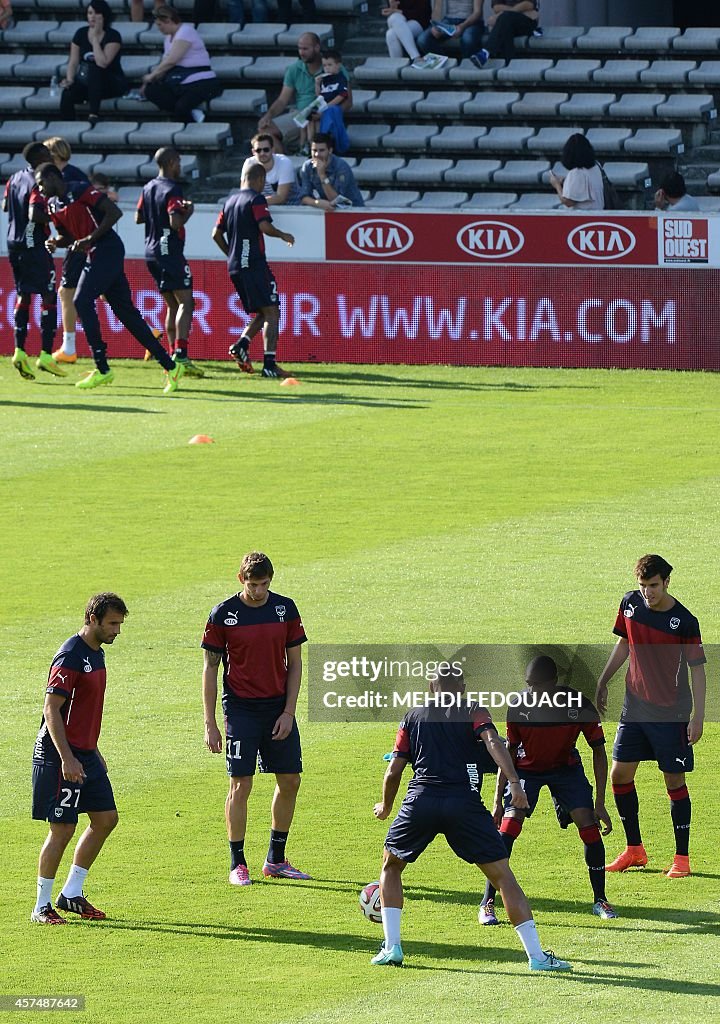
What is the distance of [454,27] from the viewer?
103 feet

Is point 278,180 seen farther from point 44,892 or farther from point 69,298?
point 44,892

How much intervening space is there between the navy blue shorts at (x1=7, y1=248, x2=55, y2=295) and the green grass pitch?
3.77 ft

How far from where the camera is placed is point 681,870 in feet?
30.3

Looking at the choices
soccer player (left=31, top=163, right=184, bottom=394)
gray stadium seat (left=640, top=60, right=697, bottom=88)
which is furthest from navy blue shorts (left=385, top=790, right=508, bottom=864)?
gray stadium seat (left=640, top=60, right=697, bottom=88)

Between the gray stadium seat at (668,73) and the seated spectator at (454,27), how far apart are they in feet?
8.63

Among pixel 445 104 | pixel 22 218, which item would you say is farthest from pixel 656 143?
pixel 22 218

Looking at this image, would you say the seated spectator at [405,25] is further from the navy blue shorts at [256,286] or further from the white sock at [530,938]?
the white sock at [530,938]

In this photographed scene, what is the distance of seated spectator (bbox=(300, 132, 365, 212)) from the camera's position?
1025 inches

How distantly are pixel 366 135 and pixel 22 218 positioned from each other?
8023 millimetres

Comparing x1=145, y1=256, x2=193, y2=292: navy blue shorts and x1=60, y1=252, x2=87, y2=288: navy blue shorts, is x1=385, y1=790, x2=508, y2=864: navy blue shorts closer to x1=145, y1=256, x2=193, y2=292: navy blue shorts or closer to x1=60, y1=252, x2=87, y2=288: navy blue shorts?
x1=145, y1=256, x2=193, y2=292: navy blue shorts

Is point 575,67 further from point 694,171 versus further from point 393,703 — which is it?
point 393,703

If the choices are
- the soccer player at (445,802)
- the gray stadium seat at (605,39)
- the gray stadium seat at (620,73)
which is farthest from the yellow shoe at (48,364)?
the soccer player at (445,802)

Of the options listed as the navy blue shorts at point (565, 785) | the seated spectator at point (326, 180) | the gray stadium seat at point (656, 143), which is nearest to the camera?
the navy blue shorts at point (565, 785)

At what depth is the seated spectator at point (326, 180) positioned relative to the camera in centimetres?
2603
